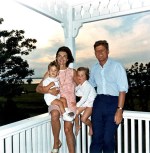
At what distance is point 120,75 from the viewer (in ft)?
8.52

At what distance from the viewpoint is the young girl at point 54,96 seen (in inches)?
107

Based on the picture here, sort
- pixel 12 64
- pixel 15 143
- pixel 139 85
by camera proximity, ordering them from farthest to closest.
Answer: pixel 12 64
pixel 139 85
pixel 15 143

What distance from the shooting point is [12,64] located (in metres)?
7.20

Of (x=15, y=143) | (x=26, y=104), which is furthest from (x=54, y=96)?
(x=26, y=104)

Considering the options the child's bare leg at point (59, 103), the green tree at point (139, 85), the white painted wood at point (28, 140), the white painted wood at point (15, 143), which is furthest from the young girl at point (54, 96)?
the green tree at point (139, 85)

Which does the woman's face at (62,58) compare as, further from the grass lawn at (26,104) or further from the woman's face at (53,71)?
the grass lawn at (26,104)

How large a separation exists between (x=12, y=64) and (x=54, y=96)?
474 centimetres

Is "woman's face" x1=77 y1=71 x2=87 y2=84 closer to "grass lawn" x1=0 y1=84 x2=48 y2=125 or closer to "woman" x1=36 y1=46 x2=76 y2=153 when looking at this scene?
"woman" x1=36 y1=46 x2=76 y2=153

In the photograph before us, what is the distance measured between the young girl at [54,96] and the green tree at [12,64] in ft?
15.0

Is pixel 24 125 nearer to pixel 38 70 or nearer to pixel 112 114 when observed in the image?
pixel 112 114

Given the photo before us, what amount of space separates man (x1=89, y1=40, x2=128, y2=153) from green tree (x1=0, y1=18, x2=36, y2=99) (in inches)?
187

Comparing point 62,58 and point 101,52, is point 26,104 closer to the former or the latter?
point 62,58

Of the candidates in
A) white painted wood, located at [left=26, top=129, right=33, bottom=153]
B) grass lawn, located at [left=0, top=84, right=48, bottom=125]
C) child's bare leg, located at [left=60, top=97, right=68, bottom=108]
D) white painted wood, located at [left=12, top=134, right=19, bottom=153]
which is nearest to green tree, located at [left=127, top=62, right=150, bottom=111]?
grass lawn, located at [left=0, top=84, right=48, bottom=125]

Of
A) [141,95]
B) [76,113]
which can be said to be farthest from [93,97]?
[141,95]
